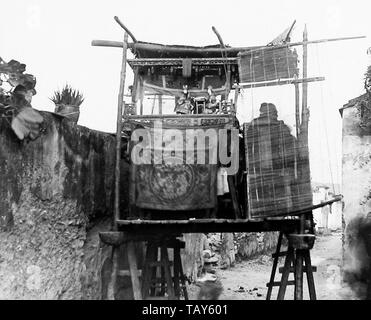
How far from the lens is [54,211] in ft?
21.9

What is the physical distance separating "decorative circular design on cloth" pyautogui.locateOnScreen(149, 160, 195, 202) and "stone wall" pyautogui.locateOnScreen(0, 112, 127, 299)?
1258mm

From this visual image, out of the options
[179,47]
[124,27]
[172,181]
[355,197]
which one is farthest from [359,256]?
[124,27]

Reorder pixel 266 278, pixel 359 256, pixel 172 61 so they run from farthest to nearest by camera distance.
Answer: pixel 266 278 → pixel 359 256 → pixel 172 61

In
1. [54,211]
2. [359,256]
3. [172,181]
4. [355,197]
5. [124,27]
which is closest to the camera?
[54,211]

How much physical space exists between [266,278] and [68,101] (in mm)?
11332

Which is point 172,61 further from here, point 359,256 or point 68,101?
point 359,256

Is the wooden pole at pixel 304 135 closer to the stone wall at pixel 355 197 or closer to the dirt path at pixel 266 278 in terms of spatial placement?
the stone wall at pixel 355 197

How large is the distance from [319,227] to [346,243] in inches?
782

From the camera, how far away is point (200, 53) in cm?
801

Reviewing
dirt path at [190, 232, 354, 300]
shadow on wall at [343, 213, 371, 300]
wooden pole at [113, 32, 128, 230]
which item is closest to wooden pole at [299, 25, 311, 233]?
wooden pole at [113, 32, 128, 230]

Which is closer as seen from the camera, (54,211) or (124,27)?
(54,211)

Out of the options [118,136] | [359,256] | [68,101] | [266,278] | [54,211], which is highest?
[68,101]

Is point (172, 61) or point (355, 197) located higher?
point (172, 61)

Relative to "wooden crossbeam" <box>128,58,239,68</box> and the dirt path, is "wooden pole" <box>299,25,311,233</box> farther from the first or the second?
the dirt path
